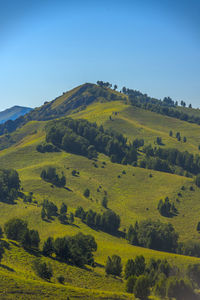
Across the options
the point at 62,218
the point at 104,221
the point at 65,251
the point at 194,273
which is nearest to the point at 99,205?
the point at 104,221

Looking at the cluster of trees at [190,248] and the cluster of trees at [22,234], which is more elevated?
the cluster of trees at [22,234]

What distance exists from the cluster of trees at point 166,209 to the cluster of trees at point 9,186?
69.4 metres

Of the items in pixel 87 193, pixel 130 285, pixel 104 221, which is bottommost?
pixel 104 221

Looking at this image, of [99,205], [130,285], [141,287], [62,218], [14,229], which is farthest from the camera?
[99,205]

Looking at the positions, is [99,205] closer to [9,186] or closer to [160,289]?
[9,186]

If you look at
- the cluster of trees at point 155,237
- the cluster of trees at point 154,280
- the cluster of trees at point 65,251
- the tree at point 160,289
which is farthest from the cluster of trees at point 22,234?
the cluster of trees at point 155,237

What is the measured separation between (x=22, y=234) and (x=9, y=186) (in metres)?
80.4

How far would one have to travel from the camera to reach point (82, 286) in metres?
58.3

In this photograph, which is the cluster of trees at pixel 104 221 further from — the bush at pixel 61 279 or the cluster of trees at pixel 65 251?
the bush at pixel 61 279

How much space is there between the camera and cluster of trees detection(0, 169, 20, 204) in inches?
5512

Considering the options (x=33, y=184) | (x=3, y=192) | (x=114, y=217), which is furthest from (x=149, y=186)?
(x=3, y=192)

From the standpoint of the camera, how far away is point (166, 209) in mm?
141625

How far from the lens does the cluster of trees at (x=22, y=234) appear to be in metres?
73.0

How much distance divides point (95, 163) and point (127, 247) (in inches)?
3824
